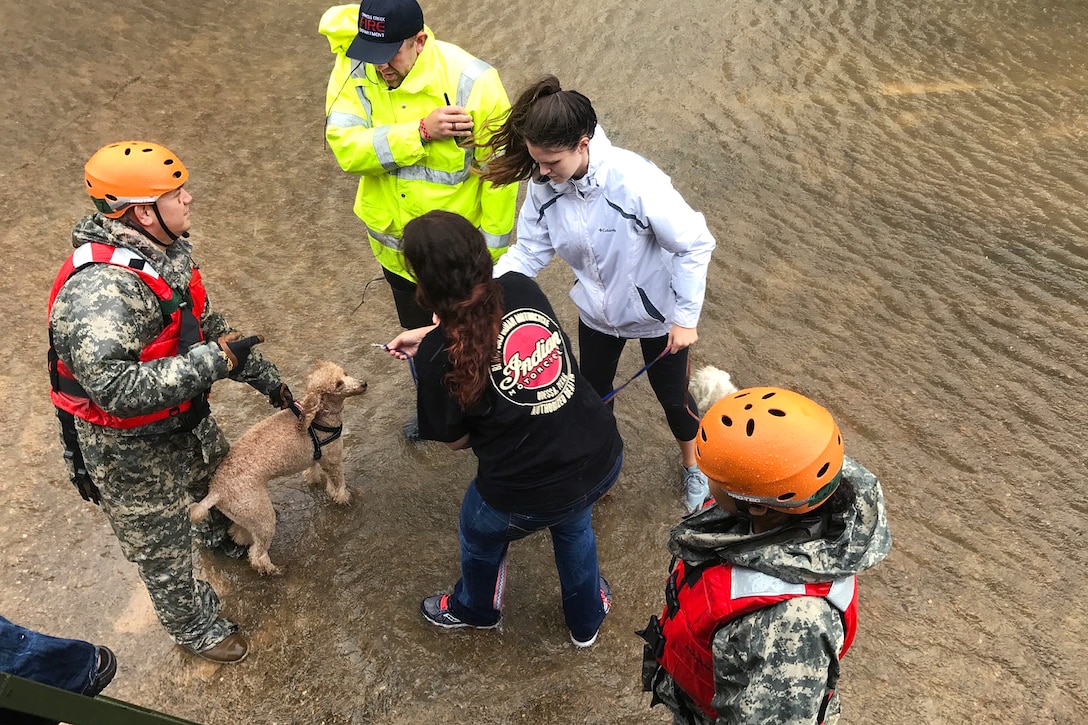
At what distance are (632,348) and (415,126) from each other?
2458mm

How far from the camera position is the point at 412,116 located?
3.88 m

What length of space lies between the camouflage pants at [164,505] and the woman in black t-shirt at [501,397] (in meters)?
1.23

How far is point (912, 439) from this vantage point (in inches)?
189

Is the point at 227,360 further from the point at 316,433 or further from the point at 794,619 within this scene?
the point at 794,619

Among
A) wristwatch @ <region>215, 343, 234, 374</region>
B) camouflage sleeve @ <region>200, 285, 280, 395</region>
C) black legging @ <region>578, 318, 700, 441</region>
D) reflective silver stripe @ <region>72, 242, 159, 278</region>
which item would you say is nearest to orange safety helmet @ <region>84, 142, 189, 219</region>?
reflective silver stripe @ <region>72, 242, 159, 278</region>

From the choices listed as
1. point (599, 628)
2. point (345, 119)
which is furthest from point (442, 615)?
point (345, 119)

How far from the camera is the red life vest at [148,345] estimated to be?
291 cm

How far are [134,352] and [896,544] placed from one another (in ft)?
12.7

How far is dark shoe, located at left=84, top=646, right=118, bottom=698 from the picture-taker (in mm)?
2629

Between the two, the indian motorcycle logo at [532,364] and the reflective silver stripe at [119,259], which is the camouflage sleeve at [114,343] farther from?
the indian motorcycle logo at [532,364]

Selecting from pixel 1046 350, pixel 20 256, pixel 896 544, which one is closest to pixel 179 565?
pixel 896 544

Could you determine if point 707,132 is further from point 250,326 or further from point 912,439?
point 250,326

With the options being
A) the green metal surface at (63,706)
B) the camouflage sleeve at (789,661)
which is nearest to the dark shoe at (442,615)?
the green metal surface at (63,706)

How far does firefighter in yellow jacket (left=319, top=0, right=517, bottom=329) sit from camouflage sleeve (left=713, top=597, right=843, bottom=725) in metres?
2.49
